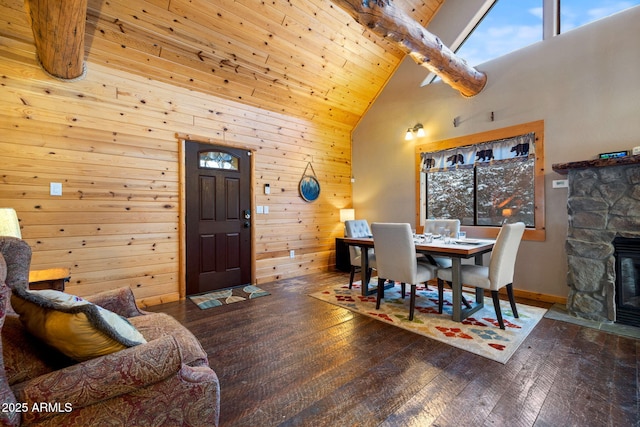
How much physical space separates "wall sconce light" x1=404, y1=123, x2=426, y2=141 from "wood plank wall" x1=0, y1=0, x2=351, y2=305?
226cm

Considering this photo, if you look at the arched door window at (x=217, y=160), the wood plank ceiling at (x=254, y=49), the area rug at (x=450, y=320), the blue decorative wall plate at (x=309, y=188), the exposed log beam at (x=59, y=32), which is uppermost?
the wood plank ceiling at (x=254, y=49)

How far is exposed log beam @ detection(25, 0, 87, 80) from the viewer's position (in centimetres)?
200

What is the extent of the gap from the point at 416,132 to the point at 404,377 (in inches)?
151

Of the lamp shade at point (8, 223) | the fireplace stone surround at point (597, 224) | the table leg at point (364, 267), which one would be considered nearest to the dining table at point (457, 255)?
the table leg at point (364, 267)

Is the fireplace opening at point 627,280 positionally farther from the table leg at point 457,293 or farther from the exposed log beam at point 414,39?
the exposed log beam at point 414,39

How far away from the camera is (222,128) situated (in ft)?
13.7

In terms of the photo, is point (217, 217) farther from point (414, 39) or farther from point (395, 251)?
point (414, 39)

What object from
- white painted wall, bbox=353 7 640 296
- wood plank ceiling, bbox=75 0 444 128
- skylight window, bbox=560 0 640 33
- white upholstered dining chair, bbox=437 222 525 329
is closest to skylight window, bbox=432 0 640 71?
skylight window, bbox=560 0 640 33

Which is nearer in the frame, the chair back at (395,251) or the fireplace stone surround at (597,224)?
the fireplace stone surround at (597,224)

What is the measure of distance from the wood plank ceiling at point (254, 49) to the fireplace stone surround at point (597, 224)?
3.17 metres

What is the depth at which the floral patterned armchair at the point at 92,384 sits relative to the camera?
920mm

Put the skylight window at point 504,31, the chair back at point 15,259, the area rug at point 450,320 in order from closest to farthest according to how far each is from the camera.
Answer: the chair back at point 15,259 → the area rug at point 450,320 → the skylight window at point 504,31

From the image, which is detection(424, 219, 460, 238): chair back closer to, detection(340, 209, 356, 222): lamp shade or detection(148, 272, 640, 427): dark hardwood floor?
detection(148, 272, 640, 427): dark hardwood floor

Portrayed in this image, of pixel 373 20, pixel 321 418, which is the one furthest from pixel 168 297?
pixel 373 20
